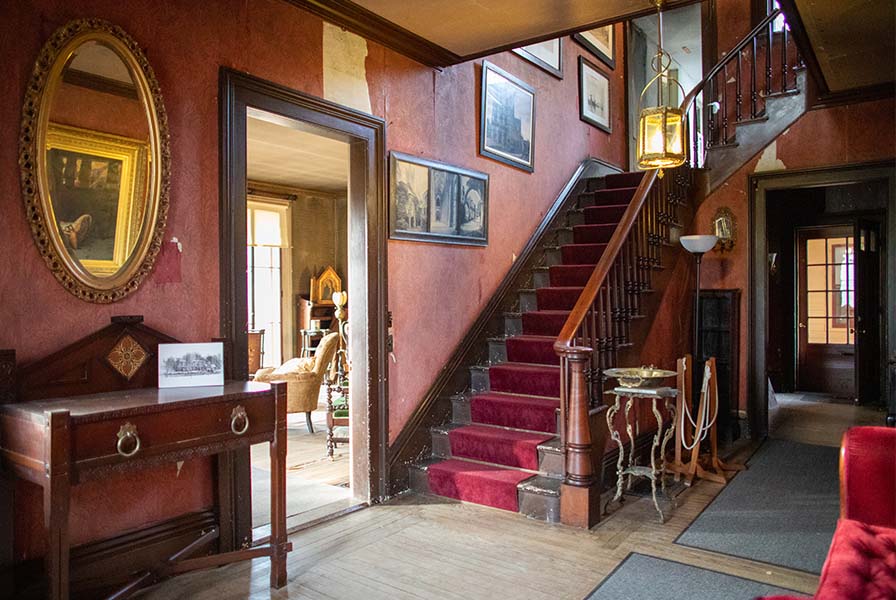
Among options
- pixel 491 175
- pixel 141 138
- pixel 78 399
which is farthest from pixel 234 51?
pixel 491 175

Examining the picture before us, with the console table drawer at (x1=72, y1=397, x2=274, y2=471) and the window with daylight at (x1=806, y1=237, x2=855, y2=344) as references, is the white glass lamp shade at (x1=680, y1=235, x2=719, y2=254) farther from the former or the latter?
the window with daylight at (x1=806, y1=237, x2=855, y2=344)

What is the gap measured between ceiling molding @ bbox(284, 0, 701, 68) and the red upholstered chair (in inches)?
101

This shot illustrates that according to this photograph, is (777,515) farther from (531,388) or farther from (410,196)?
(410,196)

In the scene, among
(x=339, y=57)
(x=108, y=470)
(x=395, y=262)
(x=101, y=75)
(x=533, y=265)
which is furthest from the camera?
(x=533, y=265)

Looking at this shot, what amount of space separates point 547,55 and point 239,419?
5048 millimetres

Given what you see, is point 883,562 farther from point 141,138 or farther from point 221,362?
point 141,138

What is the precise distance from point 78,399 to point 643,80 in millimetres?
8584

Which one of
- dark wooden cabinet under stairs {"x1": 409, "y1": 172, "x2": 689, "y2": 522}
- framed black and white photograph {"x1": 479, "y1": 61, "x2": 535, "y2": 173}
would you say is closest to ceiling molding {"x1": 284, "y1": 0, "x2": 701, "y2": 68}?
framed black and white photograph {"x1": 479, "y1": 61, "x2": 535, "y2": 173}

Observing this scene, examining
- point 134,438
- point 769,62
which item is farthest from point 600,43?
point 134,438

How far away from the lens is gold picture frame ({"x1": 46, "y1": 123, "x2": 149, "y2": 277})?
105 inches

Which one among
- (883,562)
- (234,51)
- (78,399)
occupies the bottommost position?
(883,562)

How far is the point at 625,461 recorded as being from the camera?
4.70m

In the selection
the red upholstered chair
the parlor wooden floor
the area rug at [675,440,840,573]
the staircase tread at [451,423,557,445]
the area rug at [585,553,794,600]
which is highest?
the red upholstered chair

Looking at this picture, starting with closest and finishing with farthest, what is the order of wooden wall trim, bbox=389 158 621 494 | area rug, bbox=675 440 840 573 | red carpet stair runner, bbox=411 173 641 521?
area rug, bbox=675 440 840 573 < red carpet stair runner, bbox=411 173 641 521 < wooden wall trim, bbox=389 158 621 494
